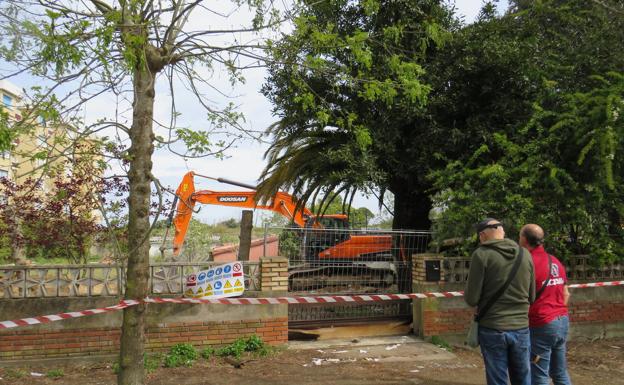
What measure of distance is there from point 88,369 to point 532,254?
556 cm

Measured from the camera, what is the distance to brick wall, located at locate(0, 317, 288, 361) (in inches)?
254

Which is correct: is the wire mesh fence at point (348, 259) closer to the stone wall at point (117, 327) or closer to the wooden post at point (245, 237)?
the wooden post at point (245, 237)

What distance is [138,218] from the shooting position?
15.0 feet

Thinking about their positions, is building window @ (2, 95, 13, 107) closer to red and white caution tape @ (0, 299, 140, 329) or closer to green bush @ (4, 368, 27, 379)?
red and white caution tape @ (0, 299, 140, 329)

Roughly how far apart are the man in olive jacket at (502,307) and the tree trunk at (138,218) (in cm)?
289

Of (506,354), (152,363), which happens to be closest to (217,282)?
(152,363)

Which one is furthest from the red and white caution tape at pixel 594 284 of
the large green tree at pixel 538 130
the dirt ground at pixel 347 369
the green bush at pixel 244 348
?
the green bush at pixel 244 348

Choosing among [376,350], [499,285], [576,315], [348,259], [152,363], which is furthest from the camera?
[348,259]

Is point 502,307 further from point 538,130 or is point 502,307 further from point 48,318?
point 48,318

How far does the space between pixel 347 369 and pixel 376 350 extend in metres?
1.04

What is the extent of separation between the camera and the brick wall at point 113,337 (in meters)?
6.45

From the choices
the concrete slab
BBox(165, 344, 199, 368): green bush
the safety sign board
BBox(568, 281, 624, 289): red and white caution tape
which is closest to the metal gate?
the concrete slab

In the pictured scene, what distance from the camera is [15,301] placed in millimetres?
6469

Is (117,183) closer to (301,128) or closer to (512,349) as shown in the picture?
(301,128)
